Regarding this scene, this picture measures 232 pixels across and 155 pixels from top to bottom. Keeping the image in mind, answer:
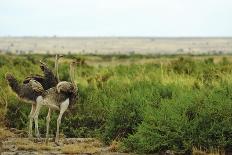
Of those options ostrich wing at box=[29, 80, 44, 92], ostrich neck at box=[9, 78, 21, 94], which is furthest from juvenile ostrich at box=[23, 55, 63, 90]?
ostrich wing at box=[29, 80, 44, 92]

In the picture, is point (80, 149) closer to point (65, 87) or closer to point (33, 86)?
point (65, 87)

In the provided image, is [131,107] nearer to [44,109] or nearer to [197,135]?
[197,135]

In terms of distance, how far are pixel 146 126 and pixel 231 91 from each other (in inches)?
83.0

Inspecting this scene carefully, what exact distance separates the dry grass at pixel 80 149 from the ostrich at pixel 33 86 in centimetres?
108

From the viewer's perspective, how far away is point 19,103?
16078 millimetres

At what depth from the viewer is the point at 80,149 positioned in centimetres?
Result: 1202

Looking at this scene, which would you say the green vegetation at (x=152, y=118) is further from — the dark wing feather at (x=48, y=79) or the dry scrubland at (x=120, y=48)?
the dry scrubland at (x=120, y=48)

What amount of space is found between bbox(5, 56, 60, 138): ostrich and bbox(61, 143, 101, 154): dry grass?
3.53 ft

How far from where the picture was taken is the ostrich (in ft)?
42.7

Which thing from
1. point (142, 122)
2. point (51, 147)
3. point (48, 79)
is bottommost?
point (51, 147)

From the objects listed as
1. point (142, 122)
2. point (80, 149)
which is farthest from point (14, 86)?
point (142, 122)

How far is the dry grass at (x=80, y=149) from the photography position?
11859 mm

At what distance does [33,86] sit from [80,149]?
5.52 feet

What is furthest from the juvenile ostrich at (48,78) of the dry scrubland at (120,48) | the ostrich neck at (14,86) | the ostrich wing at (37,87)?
the dry scrubland at (120,48)
